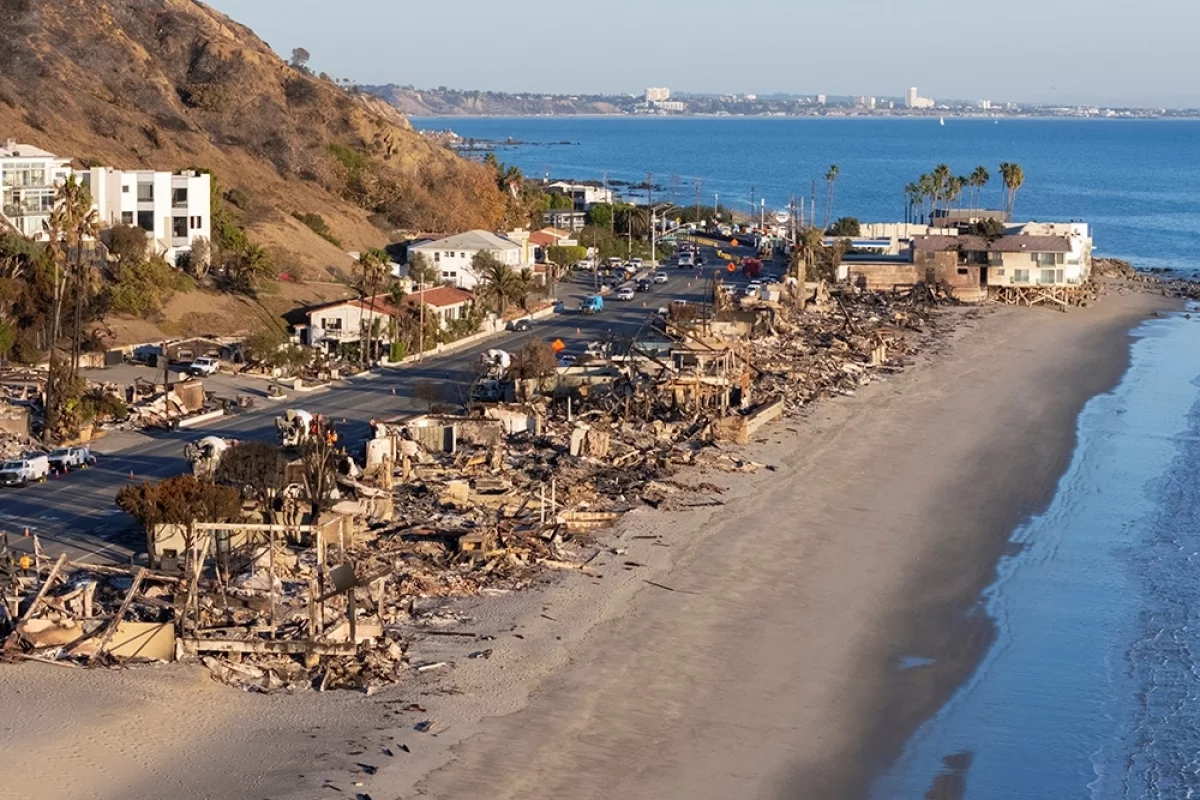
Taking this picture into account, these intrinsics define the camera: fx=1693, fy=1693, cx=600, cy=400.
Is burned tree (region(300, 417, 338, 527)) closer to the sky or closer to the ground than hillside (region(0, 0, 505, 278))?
closer to the ground

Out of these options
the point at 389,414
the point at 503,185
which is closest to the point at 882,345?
the point at 389,414

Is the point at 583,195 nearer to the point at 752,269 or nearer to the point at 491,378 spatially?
the point at 752,269

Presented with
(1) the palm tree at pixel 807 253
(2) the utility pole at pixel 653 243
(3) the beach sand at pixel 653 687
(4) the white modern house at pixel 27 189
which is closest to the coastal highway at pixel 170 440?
(3) the beach sand at pixel 653 687

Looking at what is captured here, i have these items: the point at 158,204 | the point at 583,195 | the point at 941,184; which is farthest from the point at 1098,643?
the point at 583,195

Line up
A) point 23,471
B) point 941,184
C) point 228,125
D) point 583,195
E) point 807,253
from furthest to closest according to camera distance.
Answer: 1. point 583,195
2. point 941,184
3. point 228,125
4. point 807,253
5. point 23,471

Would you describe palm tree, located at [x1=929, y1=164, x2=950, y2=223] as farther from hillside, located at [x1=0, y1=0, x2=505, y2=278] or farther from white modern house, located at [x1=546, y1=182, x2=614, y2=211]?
hillside, located at [x1=0, y1=0, x2=505, y2=278]

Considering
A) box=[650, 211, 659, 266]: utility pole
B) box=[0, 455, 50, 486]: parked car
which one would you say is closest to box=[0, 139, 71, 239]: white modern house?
box=[0, 455, 50, 486]: parked car
